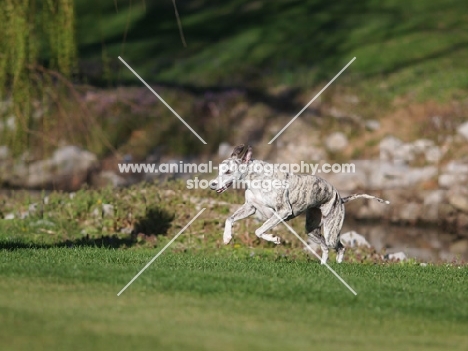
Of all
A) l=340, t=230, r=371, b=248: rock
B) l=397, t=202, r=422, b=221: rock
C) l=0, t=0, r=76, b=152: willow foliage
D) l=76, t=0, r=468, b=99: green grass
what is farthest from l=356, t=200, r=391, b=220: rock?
l=0, t=0, r=76, b=152: willow foliage

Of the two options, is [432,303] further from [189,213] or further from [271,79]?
[271,79]

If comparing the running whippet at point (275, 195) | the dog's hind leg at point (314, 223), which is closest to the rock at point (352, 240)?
the dog's hind leg at point (314, 223)

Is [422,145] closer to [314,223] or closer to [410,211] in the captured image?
[410,211]

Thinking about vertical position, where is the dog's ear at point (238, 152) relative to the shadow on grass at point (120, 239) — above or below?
above

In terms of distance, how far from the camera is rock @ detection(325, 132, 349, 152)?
84.7ft

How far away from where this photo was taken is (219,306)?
1050 cm

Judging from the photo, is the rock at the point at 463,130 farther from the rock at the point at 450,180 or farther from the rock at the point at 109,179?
the rock at the point at 109,179

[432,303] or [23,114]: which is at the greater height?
[23,114]

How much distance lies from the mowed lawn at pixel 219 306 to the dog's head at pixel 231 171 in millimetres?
986

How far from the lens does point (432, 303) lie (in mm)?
11344

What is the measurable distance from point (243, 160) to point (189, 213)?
5.10m

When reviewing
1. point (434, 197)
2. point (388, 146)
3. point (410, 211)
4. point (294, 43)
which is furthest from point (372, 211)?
point (294, 43)

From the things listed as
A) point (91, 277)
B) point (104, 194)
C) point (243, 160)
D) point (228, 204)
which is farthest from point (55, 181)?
point (91, 277)

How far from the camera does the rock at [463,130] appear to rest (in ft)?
85.5
